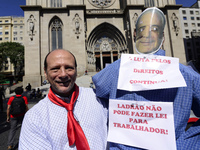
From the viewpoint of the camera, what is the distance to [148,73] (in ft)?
3.80

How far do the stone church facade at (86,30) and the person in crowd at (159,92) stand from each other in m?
15.9

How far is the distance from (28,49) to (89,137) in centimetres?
1843

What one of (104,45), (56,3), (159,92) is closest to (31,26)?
(56,3)

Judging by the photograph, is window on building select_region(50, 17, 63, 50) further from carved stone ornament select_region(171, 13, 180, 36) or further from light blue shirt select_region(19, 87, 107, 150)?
light blue shirt select_region(19, 87, 107, 150)

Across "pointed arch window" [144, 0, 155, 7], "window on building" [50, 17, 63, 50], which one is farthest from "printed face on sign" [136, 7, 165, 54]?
"pointed arch window" [144, 0, 155, 7]

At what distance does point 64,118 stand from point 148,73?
0.92 meters

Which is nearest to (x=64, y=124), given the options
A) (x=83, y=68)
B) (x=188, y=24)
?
(x=83, y=68)

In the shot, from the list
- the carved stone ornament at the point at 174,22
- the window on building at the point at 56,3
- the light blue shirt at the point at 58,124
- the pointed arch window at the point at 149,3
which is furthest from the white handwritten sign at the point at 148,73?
the pointed arch window at the point at 149,3

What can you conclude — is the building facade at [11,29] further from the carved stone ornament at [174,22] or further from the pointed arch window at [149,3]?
the carved stone ornament at [174,22]

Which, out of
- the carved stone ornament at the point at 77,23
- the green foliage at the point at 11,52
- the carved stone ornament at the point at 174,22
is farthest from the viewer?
the green foliage at the point at 11,52

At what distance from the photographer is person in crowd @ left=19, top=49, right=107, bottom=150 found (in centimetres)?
111

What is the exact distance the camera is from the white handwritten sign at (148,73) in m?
1.11

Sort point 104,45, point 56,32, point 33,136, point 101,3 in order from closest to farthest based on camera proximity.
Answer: point 33,136 → point 56,32 → point 101,3 → point 104,45

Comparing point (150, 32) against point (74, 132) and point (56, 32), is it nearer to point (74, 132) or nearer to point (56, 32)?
point (74, 132)
